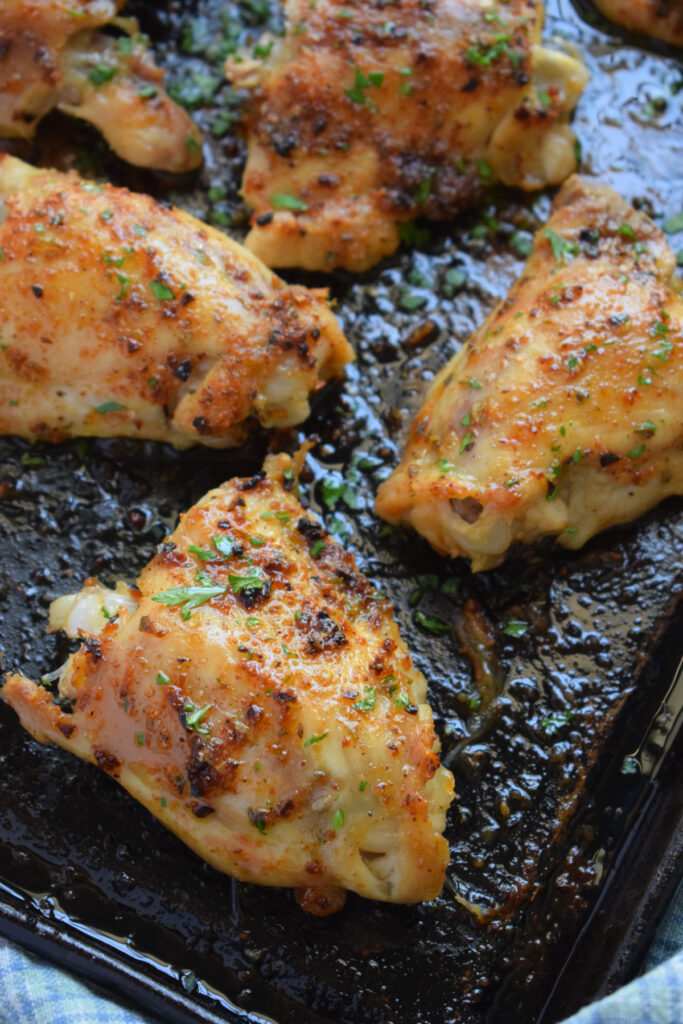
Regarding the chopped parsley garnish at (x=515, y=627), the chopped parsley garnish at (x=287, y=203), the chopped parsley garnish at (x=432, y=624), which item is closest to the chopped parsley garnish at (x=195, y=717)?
the chopped parsley garnish at (x=432, y=624)

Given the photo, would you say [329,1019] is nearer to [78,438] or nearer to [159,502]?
[159,502]

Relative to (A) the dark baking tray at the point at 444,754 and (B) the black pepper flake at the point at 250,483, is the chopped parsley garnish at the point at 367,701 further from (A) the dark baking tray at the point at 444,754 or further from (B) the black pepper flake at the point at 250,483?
(B) the black pepper flake at the point at 250,483

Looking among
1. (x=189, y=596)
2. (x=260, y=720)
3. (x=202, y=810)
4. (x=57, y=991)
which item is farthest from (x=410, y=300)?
(x=57, y=991)

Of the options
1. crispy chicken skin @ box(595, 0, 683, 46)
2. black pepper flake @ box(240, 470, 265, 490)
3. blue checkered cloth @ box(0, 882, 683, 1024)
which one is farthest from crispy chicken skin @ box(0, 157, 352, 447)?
crispy chicken skin @ box(595, 0, 683, 46)

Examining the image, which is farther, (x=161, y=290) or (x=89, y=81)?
(x=89, y=81)

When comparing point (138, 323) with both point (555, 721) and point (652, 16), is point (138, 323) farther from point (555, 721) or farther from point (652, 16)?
point (652, 16)
